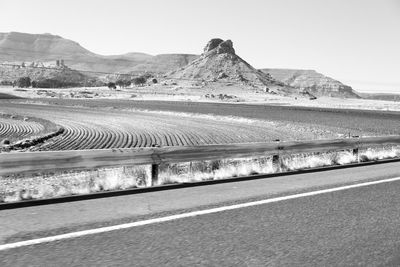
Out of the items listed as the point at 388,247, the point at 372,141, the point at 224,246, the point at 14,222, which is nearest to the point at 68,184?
the point at 14,222

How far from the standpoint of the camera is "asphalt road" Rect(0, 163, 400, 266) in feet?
15.0

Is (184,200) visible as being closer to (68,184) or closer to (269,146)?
(68,184)

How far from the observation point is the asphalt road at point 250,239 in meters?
4.56

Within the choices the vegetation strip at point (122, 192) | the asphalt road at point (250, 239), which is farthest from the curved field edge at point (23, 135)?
the asphalt road at point (250, 239)

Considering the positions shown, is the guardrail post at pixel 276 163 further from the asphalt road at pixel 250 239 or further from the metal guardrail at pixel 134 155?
the asphalt road at pixel 250 239

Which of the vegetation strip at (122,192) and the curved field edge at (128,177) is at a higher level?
the vegetation strip at (122,192)

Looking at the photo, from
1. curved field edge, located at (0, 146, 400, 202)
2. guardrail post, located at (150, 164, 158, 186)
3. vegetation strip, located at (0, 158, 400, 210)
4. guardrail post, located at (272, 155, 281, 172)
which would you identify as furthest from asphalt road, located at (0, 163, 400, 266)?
guardrail post, located at (272, 155, 281, 172)

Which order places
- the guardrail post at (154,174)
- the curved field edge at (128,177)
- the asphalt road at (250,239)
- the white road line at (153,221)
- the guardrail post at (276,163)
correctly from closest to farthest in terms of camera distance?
the asphalt road at (250,239), the white road line at (153,221), the curved field edge at (128,177), the guardrail post at (154,174), the guardrail post at (276,163)

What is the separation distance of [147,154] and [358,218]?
4877 mm

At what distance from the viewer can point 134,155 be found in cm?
995

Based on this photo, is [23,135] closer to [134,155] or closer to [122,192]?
[134,155]

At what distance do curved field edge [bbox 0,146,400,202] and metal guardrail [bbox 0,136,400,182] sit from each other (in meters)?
0.33

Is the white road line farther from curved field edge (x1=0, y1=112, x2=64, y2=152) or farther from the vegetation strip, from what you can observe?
curved field edge (x1=0, y1=112, x2=64, y2=152)

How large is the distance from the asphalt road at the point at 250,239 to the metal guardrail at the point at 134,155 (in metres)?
1.71
